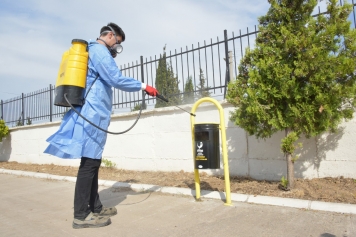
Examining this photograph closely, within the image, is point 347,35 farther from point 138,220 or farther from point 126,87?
point 138,220

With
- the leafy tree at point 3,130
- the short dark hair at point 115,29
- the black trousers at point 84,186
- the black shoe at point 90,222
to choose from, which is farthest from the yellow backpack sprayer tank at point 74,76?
the leafy tree at point 3,130

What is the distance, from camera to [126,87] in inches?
139

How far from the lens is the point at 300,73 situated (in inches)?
146

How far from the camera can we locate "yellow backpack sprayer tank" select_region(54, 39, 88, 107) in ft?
10.7

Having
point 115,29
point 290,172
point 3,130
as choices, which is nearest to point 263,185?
point 290,172

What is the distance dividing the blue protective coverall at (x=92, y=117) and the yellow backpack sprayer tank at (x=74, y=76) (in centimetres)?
10

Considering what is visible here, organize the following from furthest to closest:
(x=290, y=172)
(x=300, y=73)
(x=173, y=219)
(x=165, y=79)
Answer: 1. (x=165, y=79)
2. (x=290, y=172)
3. (x=300, y=73)
4. (x=173, y=219)

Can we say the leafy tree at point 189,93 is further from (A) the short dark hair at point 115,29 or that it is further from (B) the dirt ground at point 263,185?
(A) the short dark hair at point 115,29

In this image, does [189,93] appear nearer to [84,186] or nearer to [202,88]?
[202,88]

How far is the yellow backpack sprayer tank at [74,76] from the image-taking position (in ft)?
10.7

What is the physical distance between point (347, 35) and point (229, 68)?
7.45 feet

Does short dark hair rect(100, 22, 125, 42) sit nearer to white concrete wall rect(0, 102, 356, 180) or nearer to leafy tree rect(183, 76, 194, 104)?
white concrete wall rect(0, 102, 356, 180)

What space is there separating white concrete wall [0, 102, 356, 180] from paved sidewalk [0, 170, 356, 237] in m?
1.29

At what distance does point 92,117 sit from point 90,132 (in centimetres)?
16
